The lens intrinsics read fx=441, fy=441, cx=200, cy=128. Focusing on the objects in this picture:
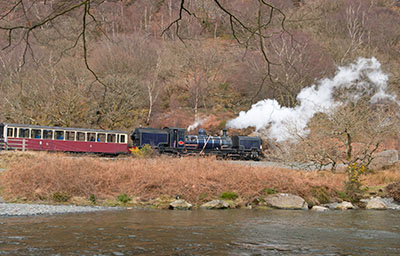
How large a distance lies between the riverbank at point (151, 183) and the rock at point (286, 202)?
470mm

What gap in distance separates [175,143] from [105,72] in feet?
48.5

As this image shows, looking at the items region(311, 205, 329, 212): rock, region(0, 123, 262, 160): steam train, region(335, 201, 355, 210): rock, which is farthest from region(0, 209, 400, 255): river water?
region(0, 123, 262, 160): steam train

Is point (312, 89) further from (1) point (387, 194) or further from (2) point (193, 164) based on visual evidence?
(2) point (193, 164)

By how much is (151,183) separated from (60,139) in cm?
1399

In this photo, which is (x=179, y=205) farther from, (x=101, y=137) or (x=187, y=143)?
(x=101, y=137)

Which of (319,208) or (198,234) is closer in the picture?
(198,234)

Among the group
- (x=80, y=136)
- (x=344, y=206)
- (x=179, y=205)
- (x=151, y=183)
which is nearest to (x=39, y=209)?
(x=179, y=205)

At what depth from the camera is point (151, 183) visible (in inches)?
725

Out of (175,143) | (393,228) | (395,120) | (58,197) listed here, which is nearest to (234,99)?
(175,143)

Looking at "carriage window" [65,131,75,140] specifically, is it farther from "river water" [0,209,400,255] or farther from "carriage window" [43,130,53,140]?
"river water" [0,209,400,255]

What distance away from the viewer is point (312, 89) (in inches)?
1502

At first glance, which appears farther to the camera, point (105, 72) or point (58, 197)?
point (105, 72)

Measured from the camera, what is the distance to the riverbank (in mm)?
17141

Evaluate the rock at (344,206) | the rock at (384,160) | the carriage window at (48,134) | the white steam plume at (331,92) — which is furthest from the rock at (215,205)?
the white steam plume at (331,92)
